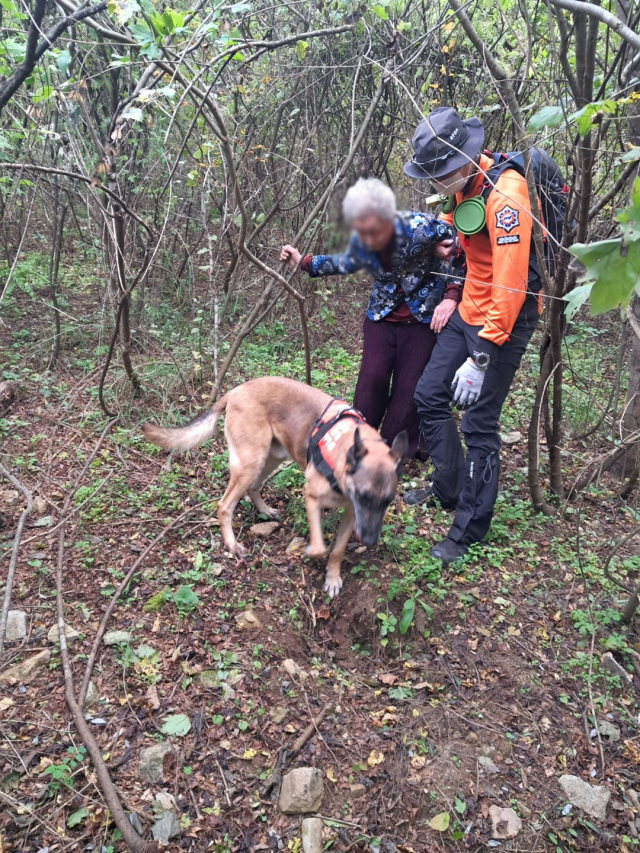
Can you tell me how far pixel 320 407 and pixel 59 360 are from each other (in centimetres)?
378

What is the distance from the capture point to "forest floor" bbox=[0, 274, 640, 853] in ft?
9.20

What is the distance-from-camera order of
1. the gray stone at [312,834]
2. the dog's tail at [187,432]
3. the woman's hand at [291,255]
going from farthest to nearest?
the dog's tail at [187,432], the woman's hand at [291,255], the gray stone at [312,834]

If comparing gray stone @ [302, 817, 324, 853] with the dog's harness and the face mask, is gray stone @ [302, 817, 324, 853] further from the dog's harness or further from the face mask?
the face mask

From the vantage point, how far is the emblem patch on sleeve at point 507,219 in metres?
3.41

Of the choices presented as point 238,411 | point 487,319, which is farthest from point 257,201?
point 487,319

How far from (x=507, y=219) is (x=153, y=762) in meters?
3.82

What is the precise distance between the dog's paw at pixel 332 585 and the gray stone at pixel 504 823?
1.64 m

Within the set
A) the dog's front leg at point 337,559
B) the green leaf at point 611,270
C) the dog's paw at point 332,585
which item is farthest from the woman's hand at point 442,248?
the dog's paw at point 332,585

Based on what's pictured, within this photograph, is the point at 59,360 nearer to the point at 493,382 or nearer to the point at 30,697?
the point at 30,697

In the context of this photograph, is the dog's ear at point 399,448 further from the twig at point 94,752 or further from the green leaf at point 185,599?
the twig at point 94,752

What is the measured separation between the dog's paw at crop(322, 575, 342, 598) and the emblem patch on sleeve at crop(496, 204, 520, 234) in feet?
9.05

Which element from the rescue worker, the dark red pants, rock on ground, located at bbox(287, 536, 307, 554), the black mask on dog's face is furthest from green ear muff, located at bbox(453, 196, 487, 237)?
rock on ground, located at bbox(287, 536, 307, 554)

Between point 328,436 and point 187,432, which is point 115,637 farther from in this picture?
point 328,436

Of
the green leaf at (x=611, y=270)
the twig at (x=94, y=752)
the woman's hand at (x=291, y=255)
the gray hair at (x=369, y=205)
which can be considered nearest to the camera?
the gray hair at (x=369, y=205)
